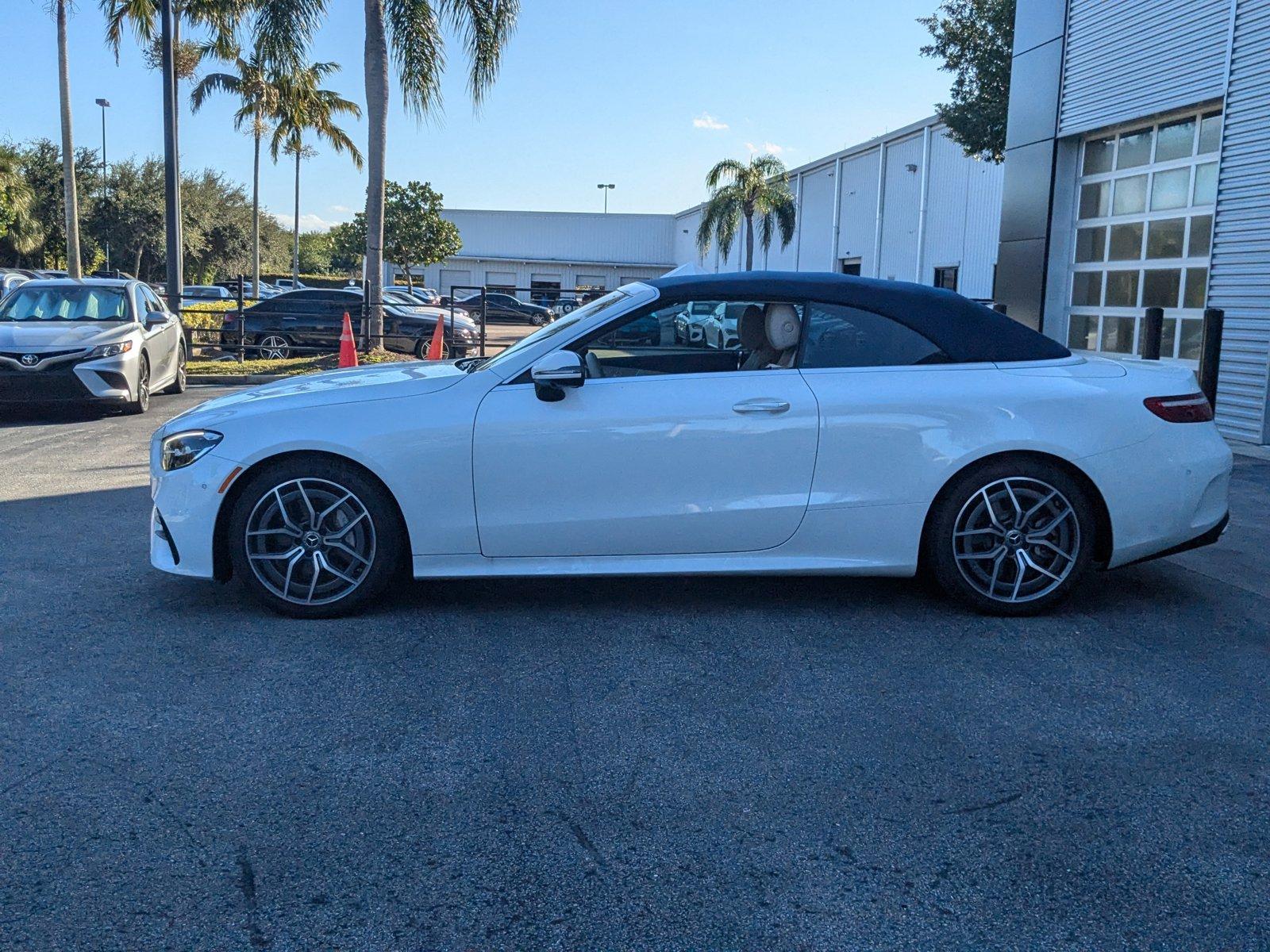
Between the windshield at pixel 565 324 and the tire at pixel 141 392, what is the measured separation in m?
8.18

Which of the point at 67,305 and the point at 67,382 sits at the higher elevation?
the point at 67,305

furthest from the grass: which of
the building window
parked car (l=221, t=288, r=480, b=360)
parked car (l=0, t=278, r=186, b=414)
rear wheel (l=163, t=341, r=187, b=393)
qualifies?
the building window

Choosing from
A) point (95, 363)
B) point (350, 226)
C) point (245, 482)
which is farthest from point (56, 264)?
point (245, 482)

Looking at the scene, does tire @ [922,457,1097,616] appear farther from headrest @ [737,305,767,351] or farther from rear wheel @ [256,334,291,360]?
rear wheel @ [256,334,291,360]

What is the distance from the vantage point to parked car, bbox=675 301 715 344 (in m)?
5.22

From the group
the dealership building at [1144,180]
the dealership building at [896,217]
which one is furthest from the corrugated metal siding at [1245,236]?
the dealership building at [896,217]

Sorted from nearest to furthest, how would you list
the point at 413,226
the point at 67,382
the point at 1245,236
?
the point at 1245,236, the point at 67,382, the point at 413,226

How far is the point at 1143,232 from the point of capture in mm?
13414

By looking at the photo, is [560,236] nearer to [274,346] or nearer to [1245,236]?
[274,346]

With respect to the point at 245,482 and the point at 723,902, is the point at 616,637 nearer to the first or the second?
the point at 245,482

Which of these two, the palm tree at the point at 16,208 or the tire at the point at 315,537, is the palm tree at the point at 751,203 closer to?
the palm tree at the point at 16,208

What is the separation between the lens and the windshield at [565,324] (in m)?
5.24

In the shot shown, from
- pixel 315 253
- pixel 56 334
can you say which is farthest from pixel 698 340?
pixel 315 253

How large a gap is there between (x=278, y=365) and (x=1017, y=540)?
623 inches
